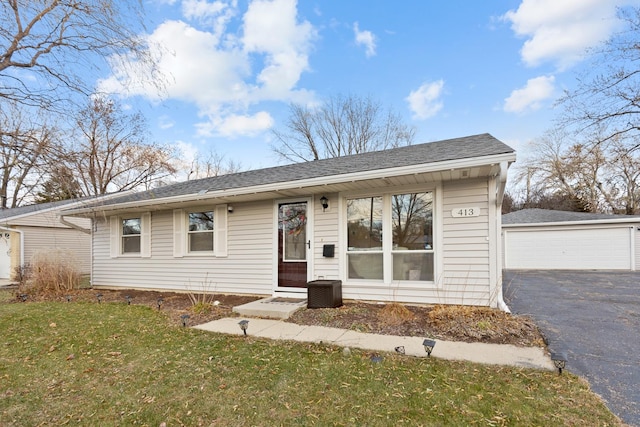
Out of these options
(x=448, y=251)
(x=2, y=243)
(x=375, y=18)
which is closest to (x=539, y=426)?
(x=448, y=251)

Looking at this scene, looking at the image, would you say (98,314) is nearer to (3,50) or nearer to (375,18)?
(3,50)

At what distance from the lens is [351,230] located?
6402mm

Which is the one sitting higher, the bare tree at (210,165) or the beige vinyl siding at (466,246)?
the bare tree at (210,165)

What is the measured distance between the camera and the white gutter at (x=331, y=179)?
187 inches

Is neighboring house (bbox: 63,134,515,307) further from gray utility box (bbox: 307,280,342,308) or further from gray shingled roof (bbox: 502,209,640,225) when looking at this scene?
gray shingled roof (bbox: 502,209,640,225)

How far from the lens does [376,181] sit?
577 centimetres

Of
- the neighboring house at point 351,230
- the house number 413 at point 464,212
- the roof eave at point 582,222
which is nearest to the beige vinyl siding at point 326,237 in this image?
the neighboring house at point 351,230

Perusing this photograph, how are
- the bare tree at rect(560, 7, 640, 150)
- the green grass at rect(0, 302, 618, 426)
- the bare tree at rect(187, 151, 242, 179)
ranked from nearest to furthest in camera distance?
1. the green grass at rect(0, 302, 618, 426)
2. the bare tree at rect(560, 7, 640, 150)
3. the bare tree at rect(187, 151, 242, 179)

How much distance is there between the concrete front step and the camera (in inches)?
213

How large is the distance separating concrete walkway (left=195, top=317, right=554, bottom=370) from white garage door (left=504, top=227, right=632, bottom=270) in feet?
45.1

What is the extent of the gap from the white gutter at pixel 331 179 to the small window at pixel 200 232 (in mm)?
704

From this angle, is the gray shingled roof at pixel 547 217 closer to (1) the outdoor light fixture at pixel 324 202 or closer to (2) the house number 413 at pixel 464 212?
(2) the house number 413 at pixel 464 212

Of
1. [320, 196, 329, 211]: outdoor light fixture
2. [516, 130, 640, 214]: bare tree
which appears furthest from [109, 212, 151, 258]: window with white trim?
[516, 130, 640, 214]: bare tree

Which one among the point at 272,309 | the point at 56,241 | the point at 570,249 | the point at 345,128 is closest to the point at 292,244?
the point at 272,309
